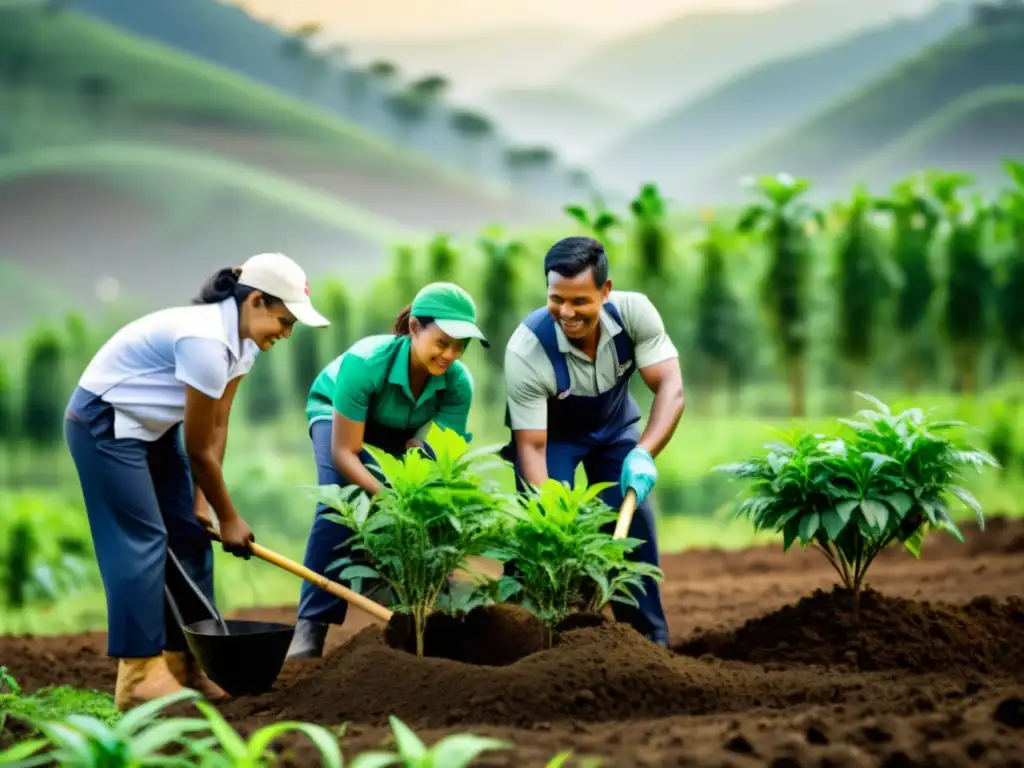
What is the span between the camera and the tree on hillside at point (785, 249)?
8078mm

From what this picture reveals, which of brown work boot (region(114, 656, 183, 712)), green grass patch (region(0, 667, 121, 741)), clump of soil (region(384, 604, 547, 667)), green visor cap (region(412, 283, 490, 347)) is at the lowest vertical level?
green grass patch (region(0, 667, 121, 741))

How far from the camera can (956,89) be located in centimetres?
1655

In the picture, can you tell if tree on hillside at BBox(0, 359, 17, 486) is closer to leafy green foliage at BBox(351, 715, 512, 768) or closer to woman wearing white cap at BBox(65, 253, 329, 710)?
woman wearing white cap at BBox(65, 253, 329, 710)

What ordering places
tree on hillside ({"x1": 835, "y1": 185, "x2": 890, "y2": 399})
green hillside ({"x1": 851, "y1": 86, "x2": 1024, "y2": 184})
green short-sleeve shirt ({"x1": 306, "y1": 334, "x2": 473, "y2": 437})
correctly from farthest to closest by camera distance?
green hillside ({"x1": 851, "y1": 86, "x2": 1024, "y2": 184})
tree on hillside ({"x1": 835, "y1": 185, "x2": 890, "y2": 399})
green short-sleeve shirt ({"x1": 306, "y1": 334, "x2": 473, "y2": 437})

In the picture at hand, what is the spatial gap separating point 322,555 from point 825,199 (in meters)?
5.73

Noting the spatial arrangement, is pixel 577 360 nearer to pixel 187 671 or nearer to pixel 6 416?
pixel 187 671

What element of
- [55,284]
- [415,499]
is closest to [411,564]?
[415,499]

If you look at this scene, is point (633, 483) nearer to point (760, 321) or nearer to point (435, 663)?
point (435, 663)

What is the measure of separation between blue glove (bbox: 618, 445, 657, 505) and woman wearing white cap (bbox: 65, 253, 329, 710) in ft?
3.46

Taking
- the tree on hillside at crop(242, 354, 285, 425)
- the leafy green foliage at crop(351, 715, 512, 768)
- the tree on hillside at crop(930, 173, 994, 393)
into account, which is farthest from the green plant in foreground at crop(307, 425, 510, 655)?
the tree on hillside at crop(242, 354, 285, 425)

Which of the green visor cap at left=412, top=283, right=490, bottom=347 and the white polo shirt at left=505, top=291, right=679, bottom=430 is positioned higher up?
the green visor cap at left=412, top=283, right=490, bottom=347

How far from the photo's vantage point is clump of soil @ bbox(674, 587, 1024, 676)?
12.2ft

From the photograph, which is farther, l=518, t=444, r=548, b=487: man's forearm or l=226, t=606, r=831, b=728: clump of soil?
l=518, t=444, r=548, b=487: man's forearm

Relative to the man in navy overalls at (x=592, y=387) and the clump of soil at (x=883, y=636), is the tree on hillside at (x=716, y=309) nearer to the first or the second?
the man in navy overalls at (x=592, y=387)
